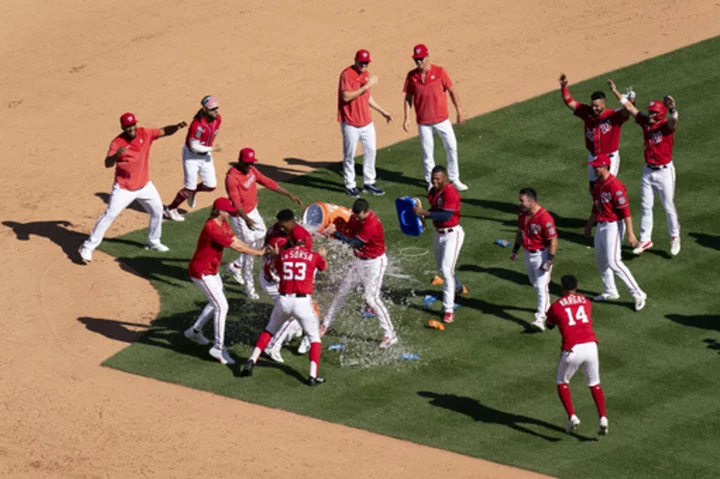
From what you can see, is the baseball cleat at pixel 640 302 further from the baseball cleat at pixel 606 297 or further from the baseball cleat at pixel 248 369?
the baseball cleat at pixel 248 369

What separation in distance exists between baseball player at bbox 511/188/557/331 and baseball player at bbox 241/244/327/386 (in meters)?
2.94

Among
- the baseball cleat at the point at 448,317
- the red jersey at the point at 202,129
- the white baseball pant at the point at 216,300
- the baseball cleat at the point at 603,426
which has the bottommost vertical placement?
the baseball cleat at the point at 603,426

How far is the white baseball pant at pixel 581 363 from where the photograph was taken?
55.6ft

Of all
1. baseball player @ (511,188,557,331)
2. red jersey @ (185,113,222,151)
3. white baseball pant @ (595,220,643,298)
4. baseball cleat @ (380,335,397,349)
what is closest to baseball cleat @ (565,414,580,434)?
baseball player @ (511,188,557,331)

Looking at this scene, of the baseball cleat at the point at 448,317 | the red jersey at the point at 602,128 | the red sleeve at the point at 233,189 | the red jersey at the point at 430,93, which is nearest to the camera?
the baseball cleat at the point at 448,317

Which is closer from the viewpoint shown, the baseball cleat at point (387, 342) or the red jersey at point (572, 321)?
the red jersey at point (572, 321)

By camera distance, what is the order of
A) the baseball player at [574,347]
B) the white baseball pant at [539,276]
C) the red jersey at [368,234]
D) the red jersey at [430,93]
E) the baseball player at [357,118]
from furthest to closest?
the red jersey at [430,93]
the baseball player at [357,118]
the white baseball pant at [539,276]
the red jersey at [368,234]
the baseball player at [574,347]

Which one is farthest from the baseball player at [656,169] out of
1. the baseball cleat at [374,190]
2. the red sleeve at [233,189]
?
the red sleeve at [233,189]

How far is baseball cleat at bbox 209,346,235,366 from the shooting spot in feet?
63.3

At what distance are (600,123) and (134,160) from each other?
7.35 metres

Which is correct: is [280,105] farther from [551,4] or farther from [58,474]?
[58,474]

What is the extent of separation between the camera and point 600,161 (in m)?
20.3

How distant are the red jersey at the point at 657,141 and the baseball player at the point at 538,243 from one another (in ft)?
9.73

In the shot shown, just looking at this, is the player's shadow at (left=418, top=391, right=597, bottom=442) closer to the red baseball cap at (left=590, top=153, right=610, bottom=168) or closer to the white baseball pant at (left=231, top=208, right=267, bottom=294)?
the white baseball pant at (left=231, top=208, right=267, bottom=294)
